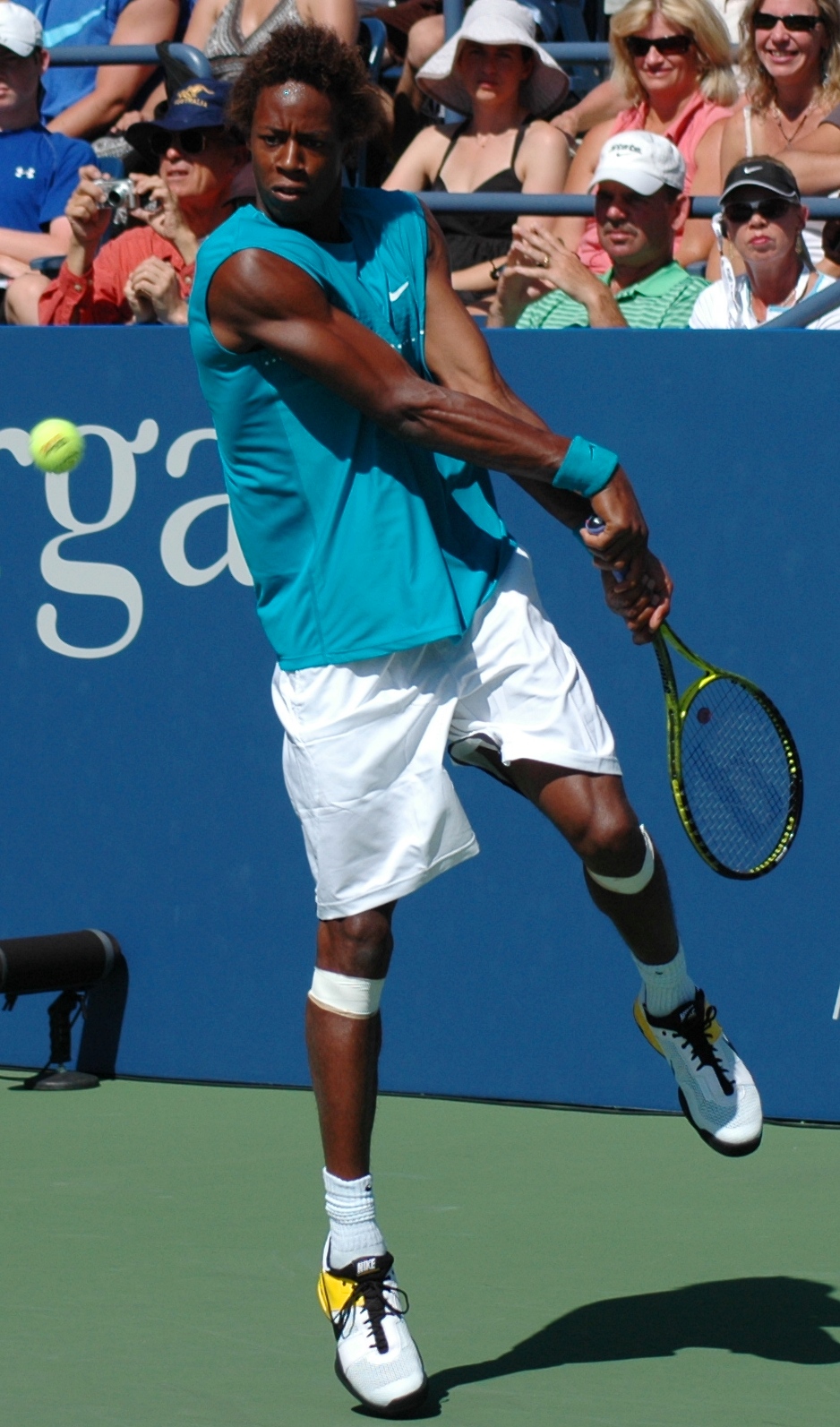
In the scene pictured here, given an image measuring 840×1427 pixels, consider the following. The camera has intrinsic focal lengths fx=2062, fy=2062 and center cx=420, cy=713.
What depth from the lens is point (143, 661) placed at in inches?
219

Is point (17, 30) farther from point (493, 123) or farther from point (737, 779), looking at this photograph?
point (737, 779)

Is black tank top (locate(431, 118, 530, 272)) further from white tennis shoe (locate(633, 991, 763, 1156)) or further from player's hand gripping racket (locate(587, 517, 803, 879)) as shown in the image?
white tennis shoe (locate(633, 991, 763, 1156))

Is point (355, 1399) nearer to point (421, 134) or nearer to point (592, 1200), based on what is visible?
point (592, 1200)

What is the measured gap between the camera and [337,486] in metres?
3.38

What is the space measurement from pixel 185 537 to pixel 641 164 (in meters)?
1.70

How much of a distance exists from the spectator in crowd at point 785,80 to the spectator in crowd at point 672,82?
0.61 feet

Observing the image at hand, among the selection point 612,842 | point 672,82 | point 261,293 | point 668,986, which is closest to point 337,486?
point 261,293

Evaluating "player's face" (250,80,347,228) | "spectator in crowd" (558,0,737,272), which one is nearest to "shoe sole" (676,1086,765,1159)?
"player's face" (250,80,347,228)

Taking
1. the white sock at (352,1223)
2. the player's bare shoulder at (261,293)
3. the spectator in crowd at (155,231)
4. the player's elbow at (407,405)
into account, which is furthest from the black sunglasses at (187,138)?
the white sock at (352,1223)

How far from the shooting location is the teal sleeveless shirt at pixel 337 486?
3.34 metres

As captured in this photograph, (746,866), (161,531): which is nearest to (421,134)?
(161,531)

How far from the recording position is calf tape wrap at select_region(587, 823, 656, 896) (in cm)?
354

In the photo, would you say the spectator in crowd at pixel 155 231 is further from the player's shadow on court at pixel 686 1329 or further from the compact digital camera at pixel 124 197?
the player's shadow on court at pixel 686 1329

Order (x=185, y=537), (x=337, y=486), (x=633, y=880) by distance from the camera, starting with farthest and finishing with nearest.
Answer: (x=185, y=537) < (x=633, y=880) < (x=337, y=486)
